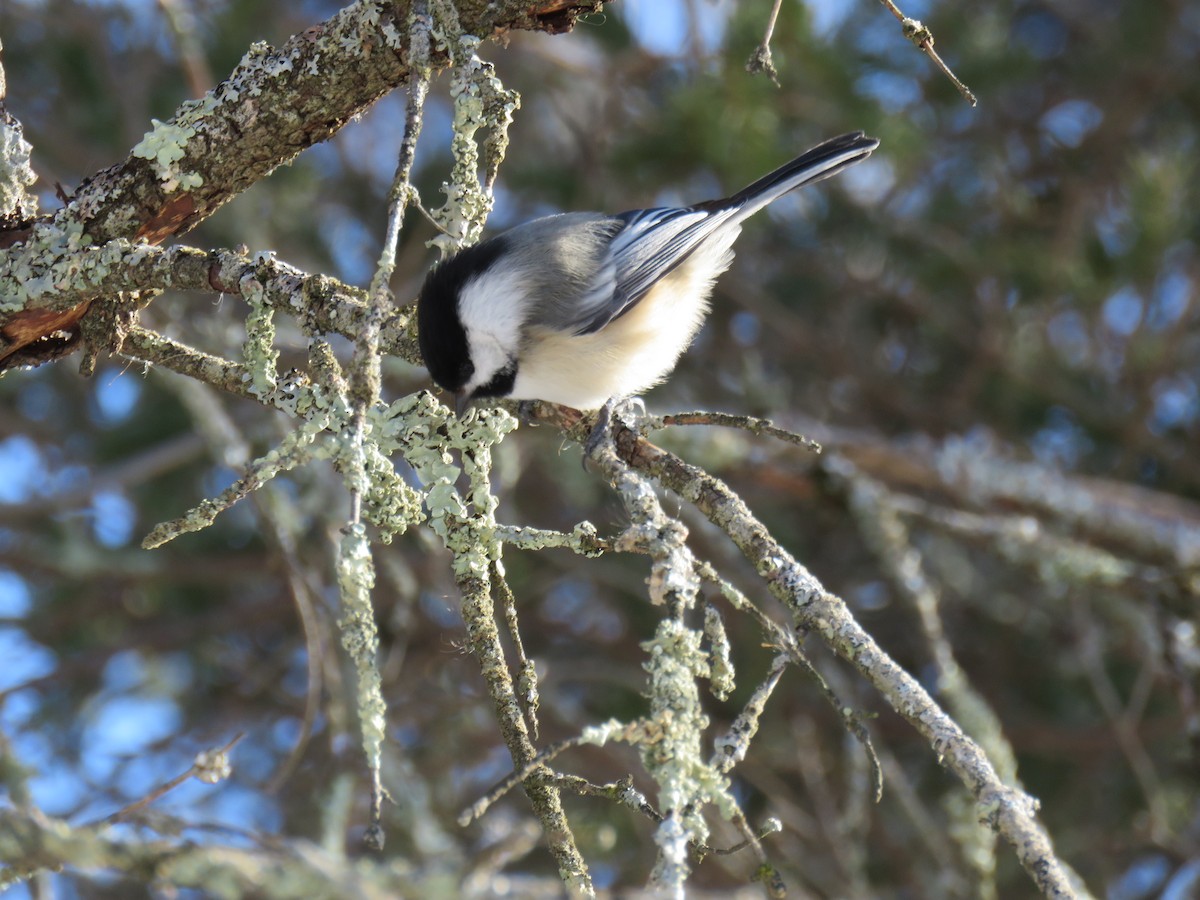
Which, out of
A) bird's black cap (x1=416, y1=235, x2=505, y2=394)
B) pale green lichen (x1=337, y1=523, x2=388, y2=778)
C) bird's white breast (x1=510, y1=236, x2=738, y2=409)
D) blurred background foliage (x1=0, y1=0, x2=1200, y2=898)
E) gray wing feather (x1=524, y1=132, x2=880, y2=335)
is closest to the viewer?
pale green lichen (x1=337, y1=523, x2=388, y2=778)

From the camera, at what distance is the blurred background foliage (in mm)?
2852

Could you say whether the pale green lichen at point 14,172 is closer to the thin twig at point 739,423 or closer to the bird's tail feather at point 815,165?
the thin twig at point 739,423

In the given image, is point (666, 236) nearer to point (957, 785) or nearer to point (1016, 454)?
point (1016, 454)

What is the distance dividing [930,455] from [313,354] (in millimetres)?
1899

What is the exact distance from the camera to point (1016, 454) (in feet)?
10.8

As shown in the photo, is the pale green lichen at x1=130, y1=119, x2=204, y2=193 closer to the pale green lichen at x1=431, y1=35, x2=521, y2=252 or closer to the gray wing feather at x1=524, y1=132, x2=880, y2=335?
the pale green lichen at x1=431, y1=35, x2=521, y2=252

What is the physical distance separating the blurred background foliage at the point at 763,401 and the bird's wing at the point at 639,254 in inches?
15.9

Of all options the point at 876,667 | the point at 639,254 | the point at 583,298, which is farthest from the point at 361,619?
the point at 639,254

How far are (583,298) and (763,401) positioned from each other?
961 mm

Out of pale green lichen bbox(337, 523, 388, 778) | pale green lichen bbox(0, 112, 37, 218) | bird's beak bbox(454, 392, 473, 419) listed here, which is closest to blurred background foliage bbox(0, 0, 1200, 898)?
bird's beak bbox(454, 392, 473, 419)

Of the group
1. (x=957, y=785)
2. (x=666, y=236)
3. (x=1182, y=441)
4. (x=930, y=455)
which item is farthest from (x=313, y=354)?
(x=1182, y=441)

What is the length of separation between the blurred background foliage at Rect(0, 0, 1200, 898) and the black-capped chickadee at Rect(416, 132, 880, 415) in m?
0.35

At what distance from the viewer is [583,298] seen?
2236 mm

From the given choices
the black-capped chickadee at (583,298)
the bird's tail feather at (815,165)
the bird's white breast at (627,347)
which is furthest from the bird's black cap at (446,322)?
the bird's tail feather at (815,165)
